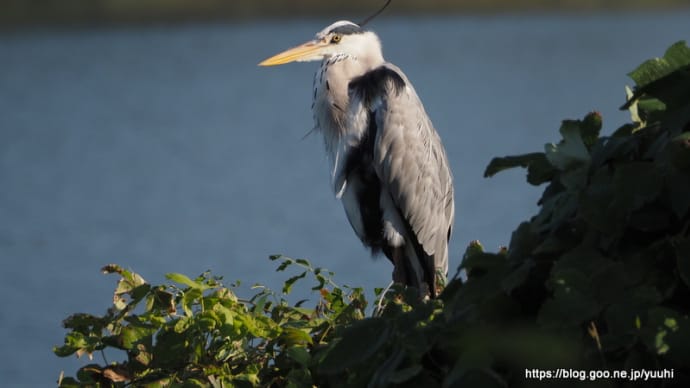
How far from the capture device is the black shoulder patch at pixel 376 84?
4242 millimetres

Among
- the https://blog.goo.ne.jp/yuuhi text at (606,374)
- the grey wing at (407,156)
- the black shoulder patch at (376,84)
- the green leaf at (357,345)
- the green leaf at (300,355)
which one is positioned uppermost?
the black shoulder patch at (376,84)

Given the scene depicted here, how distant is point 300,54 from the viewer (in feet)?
14.3

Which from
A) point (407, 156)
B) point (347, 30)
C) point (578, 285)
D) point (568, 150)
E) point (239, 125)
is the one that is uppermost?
point (239, 125)

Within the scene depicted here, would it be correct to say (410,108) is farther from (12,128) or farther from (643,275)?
(12,128)

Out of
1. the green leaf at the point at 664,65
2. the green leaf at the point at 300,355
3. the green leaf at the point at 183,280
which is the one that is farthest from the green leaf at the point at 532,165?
the green leaf at the point at 183,280

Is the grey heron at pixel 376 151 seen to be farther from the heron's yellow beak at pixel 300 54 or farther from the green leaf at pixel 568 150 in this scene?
the green leaf at pixel 568 150

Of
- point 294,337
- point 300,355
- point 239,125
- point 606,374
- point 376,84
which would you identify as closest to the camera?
point 606,374

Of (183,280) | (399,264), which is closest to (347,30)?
(399,264)

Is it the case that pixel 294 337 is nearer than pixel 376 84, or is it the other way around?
pixel 294 337

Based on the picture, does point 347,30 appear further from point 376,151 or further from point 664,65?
point 664,65

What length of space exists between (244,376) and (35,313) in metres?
6.80

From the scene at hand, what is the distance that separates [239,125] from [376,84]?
47.6 feet

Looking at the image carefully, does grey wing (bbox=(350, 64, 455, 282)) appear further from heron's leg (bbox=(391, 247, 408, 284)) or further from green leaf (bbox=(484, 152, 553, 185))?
green leaf (bbox=(484, 152, 553, 185))

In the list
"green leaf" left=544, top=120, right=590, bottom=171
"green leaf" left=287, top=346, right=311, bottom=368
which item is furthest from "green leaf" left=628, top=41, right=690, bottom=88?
"green leaf" left=287, top=346, right=311, bottom=368
